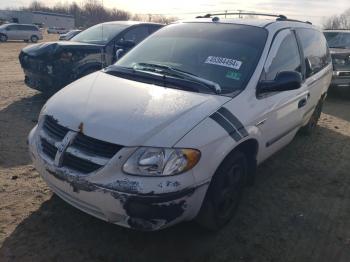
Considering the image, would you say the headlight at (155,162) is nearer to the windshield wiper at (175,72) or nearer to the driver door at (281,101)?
the windshield wiper at (175,72)

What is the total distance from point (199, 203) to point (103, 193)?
73cm

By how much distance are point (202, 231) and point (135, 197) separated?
101 cm

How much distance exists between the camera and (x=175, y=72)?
3.61 meters

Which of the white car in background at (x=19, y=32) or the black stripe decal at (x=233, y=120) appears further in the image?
the white car in background at (x=19, y=32)

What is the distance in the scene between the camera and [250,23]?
4141 mm

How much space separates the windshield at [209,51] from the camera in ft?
11.7

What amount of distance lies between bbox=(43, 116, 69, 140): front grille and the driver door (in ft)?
5.79

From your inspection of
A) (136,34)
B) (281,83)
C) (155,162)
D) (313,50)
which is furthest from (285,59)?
(136,34)

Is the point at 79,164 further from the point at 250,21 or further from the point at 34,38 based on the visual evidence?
the point at 34,38

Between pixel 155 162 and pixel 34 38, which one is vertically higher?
pixel 155 162

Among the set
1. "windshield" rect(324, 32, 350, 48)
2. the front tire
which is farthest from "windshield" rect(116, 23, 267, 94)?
"windshield" rect(324, 32, 350, 48)

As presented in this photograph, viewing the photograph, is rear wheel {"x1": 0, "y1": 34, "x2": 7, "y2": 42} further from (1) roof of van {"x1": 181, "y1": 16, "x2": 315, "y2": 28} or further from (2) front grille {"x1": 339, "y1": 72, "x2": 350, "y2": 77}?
(1) roof of van {"x1": 181, "y1": 16, "x2": 315, "y2": 28}

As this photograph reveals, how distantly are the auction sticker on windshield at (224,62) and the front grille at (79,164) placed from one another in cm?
159

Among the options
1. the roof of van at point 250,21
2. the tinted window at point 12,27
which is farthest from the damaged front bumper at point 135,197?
the tinted window at point 12,27
